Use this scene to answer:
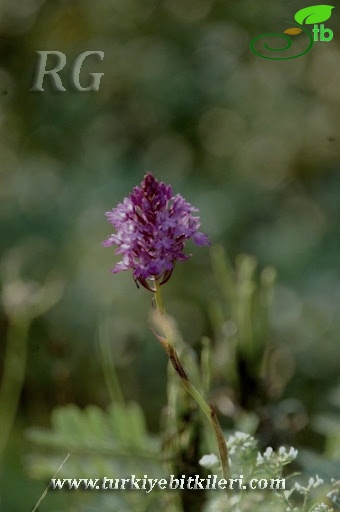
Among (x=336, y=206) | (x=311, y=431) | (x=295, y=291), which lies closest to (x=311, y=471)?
(x=311, y=431)

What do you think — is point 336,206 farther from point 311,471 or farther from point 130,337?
point 311,471

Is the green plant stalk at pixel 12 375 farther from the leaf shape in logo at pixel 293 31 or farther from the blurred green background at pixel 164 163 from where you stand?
the leaf shape in logo at pixel 293 31

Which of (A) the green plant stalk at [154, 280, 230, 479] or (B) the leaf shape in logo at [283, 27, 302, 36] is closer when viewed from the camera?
(A) the green plant stalk at [154, 280, 230, 479]

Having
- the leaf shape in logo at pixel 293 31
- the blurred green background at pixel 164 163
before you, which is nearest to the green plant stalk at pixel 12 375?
the blurred green background at pixel 164 163

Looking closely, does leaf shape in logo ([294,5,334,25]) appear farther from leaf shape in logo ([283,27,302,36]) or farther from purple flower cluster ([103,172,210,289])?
purple flower cluster ([103,172,210,289])

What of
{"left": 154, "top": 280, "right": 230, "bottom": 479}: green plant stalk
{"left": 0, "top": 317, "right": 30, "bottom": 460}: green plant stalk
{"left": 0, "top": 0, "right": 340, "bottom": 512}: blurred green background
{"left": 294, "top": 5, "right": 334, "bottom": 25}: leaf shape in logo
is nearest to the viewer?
{"left": 154, "top": 280, "right": 230, "bottom": 479}: green plant stalk

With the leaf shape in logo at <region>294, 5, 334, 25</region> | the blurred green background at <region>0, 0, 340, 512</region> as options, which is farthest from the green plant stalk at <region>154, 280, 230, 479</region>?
the blurred green background at <region>0, 0, 340, 512</region>
